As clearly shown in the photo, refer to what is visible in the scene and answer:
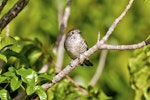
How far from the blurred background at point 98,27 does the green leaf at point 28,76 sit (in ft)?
7.54

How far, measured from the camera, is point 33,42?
3.77 m

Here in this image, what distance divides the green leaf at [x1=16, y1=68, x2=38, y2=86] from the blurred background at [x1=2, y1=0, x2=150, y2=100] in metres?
2.30

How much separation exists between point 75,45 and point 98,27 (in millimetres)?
1496

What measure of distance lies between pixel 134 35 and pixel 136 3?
0.28 meters

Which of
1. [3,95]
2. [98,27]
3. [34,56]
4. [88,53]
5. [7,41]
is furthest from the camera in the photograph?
[98,27]

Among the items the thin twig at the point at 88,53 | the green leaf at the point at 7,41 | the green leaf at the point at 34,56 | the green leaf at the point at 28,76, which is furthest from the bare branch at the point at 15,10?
A: the green leaf at the point at 34,56

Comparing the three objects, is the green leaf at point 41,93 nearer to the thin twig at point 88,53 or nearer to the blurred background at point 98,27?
the thin twig at point 88,53

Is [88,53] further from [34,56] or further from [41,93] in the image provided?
[34,56]

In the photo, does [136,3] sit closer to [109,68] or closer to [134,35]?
[134,35]

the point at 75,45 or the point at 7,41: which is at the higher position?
the point at 75,45

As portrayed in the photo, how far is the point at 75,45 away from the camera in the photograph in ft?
13.4

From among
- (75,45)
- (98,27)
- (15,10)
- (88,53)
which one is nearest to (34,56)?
(75,45)

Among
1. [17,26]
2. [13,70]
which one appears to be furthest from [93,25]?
[13,70]

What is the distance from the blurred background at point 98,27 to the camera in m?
5.46
